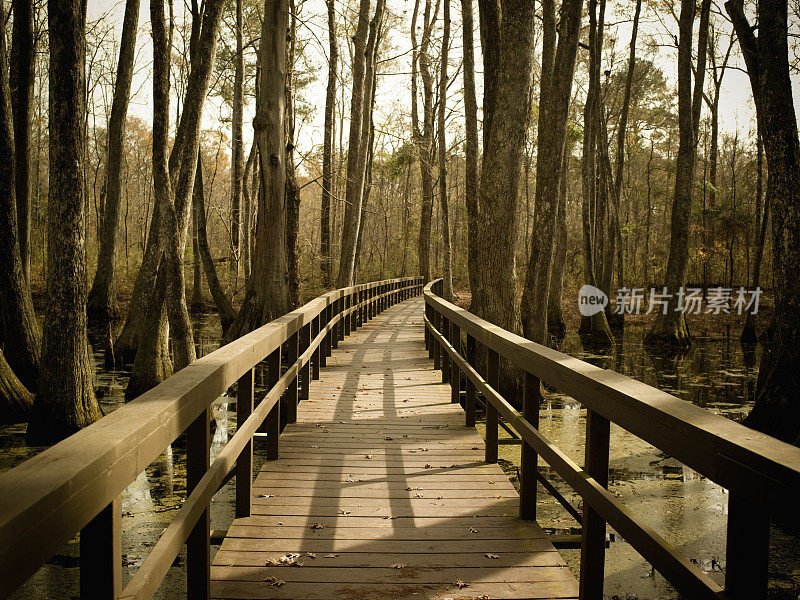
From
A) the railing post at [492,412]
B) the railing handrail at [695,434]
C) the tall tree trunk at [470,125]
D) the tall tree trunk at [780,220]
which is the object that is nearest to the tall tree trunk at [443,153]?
the tall tree trunk at [470,125]

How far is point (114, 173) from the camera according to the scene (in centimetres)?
1756

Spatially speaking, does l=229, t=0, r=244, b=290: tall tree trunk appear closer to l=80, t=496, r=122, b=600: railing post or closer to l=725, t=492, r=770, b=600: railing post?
l=80, t=496, r=122, b=600: railing post

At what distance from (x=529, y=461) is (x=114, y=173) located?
17.1 m

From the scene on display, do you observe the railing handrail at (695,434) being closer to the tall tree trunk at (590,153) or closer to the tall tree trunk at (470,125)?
the tall tree trunk at (470,125)

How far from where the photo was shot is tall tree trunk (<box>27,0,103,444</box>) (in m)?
6.83

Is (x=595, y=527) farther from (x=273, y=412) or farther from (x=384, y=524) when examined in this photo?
(x=273, y=412)

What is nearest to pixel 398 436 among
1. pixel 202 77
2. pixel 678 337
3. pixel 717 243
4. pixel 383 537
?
pixel 383 537

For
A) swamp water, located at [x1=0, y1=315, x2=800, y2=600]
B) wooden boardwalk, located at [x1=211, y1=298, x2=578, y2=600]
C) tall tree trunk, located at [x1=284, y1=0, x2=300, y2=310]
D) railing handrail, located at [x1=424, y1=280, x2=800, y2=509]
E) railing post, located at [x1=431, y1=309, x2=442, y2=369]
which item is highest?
tall tree trunk, located at [x1=284, y1=0, x2=300, y2=310]

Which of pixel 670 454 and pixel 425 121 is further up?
pixel 425 121

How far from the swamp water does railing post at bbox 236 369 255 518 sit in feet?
3.38

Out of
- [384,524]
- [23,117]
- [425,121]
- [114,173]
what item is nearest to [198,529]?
[384,524]

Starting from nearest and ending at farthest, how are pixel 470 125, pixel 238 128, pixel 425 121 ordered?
pixel 470 125
pixel 238 128
pixel 425 121

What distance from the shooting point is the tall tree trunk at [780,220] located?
25.1 feet

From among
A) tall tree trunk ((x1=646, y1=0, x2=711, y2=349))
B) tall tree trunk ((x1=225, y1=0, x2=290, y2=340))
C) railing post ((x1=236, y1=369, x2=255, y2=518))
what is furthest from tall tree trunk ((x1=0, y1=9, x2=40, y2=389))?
tall tree trunk ((x1=646, y1=0, x2=711, y2=349))
